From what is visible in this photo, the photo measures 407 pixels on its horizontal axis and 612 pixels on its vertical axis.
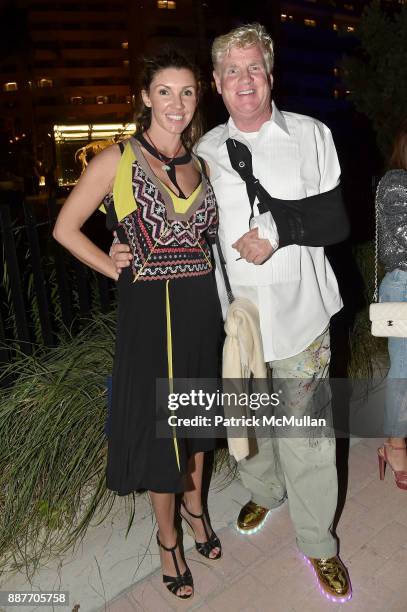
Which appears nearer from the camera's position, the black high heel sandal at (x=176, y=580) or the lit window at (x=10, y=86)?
the black high heel sandal at (x=176, y=580)

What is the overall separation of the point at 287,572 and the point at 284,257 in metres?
1.48

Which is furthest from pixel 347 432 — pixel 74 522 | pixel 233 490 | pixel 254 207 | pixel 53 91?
pixel 53 91

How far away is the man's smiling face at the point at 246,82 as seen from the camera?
2082 millimetres

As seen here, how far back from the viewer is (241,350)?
7.07ft

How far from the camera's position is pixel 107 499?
2.97 metres

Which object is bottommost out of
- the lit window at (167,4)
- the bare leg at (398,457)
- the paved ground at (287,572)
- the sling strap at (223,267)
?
the paved ground at (287,572)

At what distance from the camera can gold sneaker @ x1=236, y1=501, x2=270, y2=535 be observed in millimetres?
2756

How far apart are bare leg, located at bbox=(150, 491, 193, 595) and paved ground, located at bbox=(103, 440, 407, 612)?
0.10 m

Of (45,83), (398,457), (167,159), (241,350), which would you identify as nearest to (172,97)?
(167,159)

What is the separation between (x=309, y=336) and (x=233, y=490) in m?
1.35

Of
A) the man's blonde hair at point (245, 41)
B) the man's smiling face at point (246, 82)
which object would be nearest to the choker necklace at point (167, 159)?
the man's smiling face at point (246, 82)

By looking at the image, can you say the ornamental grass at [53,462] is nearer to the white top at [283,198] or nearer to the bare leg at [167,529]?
the bare leg at [167,529]

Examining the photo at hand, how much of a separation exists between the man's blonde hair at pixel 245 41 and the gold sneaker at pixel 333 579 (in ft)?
7.08

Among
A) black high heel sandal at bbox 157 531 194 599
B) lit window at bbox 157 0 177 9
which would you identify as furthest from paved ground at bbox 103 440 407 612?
lit window at bbox 157 0 177 9
